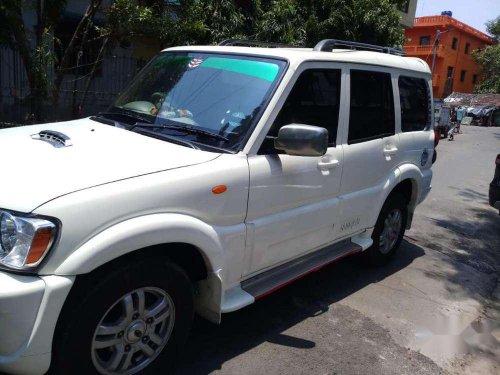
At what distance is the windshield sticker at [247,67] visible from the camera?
330 centimetres

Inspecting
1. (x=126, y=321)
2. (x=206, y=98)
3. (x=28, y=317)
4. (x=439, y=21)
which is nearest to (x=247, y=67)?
(x=206, y=98)

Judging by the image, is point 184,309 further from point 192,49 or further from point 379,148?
point 379,148

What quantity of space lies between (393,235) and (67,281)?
3.66 metres

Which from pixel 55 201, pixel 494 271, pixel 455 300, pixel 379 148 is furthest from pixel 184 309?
pixel 494 271

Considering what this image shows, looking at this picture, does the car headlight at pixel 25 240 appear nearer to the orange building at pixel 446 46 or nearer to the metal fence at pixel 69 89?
the metal fence at pixel 69 89

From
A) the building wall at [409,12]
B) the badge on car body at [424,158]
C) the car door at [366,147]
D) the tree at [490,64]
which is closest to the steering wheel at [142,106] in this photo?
the car door at [366,147]

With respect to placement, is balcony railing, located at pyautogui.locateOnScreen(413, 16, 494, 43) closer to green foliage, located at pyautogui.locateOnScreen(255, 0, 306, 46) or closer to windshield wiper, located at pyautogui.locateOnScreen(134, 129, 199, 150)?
green foliage, located at pyautogui.locateOnScreen(255, 0, 306, 46)

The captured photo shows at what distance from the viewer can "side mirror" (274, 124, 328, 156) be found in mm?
2963

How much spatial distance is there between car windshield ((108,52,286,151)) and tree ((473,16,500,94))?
4646 cm

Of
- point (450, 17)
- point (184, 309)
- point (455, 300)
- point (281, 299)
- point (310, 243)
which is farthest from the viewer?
point (450, 17)

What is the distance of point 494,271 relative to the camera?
5.41 meters

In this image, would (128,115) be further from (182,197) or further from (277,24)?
(277,24)

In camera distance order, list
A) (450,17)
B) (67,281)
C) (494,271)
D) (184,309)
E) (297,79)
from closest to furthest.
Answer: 1. (67,281)
2. (184,309)
3. (297,79)
4. (494,271)
5. (450,17)

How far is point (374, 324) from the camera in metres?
3.88
